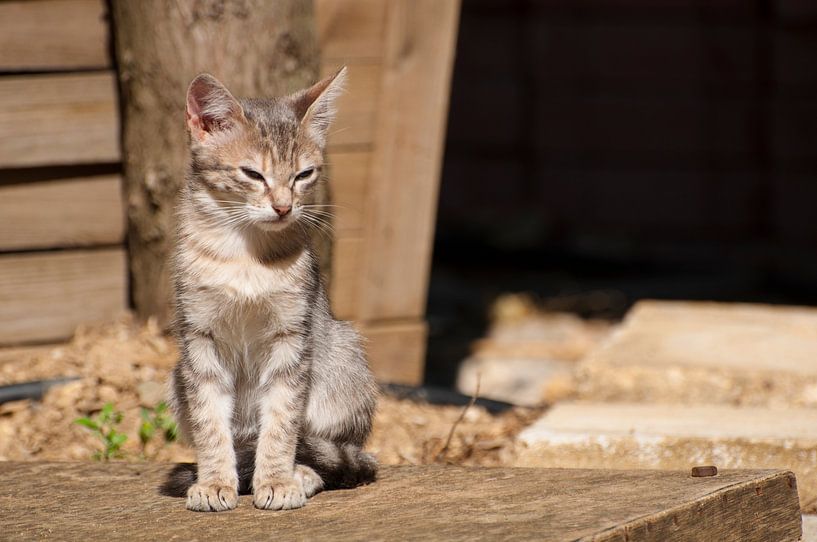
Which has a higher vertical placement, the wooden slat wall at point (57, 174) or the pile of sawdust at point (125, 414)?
the wooden slat wall at point (57, 174)

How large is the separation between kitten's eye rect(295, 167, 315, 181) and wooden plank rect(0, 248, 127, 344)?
1.72 meters

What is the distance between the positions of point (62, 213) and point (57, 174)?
157 mm

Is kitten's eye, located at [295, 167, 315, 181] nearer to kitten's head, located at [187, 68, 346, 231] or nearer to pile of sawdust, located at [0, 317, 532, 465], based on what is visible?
kitten's head, located at [187, 68, 346, 231]

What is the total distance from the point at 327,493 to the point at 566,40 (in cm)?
749

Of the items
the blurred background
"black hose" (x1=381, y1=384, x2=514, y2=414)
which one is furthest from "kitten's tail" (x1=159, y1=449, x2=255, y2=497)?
the blurred background

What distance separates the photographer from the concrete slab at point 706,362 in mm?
4480

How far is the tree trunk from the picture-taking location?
4.03 m

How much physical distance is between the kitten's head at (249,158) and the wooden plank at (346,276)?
1823 mm

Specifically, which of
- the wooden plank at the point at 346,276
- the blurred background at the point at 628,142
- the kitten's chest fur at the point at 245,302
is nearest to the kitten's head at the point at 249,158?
the kitten's chest fur at the point at 245,302

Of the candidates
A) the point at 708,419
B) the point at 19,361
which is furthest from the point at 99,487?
the point at 708,419

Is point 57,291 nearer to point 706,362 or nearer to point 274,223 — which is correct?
point 274,223

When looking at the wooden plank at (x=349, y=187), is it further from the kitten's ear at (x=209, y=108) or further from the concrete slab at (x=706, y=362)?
the kitten's ear at (x=209, y=108)

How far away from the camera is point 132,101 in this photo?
167 inches

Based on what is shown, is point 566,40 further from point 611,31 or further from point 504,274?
point 504,274
